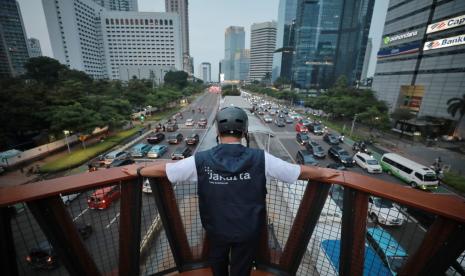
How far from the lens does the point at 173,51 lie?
100875 mm

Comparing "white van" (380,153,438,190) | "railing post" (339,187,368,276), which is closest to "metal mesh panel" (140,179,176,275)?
"railing post" (339,187,368,276)

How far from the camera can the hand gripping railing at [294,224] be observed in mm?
1498

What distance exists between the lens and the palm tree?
24.4 m

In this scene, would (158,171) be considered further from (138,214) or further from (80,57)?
(80,57)

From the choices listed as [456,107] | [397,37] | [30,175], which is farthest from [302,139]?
[397,37]

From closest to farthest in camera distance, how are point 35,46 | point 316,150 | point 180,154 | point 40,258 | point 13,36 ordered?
point 40,258 < point 180,154 < point 316,150 < point 13,36 < point 35,46

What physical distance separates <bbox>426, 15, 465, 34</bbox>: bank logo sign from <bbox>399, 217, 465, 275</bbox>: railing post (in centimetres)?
3768

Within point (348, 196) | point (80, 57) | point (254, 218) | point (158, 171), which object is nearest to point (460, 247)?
point (348, 196)

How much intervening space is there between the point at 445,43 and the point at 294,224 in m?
38.6

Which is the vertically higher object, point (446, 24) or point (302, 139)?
point (446, 24)

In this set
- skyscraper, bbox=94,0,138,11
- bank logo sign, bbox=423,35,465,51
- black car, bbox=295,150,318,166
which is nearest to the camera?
black car, bbox=295,150,318,166

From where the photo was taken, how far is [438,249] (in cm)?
160

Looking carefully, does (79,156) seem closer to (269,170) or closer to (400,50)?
(269,170)

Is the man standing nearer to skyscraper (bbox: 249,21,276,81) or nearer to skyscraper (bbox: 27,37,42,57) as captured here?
skyscraper (bbox: 249,21,276,81)
